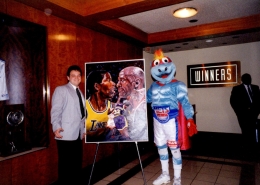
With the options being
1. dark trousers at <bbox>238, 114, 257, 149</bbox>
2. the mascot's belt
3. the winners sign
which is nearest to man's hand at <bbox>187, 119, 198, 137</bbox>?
the mascot's belt

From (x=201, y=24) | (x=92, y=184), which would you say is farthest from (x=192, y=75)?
(x=92, y=184)

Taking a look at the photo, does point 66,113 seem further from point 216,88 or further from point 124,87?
point 216,88

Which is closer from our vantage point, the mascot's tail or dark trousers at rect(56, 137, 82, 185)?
dark trousers at rect(56, 137, 82, 185)

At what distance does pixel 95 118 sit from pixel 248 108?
11.6 feet

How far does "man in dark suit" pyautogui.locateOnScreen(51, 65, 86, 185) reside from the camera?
2301 mm

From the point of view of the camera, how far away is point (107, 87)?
2.54m

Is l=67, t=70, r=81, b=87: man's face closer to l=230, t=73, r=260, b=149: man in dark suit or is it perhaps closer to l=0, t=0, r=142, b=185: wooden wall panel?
l=0, t=0, r=142, b=185: wooden wall panel

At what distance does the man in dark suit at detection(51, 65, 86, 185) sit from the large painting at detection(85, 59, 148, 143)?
0.55ft

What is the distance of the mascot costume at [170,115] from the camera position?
267 cm

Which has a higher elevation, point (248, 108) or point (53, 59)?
point (53, 59)

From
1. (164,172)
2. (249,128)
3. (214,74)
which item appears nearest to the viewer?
(164,172)

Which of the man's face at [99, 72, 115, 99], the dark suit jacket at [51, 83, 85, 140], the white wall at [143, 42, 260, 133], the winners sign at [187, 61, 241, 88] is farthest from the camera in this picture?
the winners sign at [187, 61, 241, 88]

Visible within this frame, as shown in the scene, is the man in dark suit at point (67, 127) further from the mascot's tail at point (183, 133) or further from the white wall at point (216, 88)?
the white wall at point (216, 88)

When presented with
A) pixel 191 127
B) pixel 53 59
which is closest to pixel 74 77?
pixel 53 59
